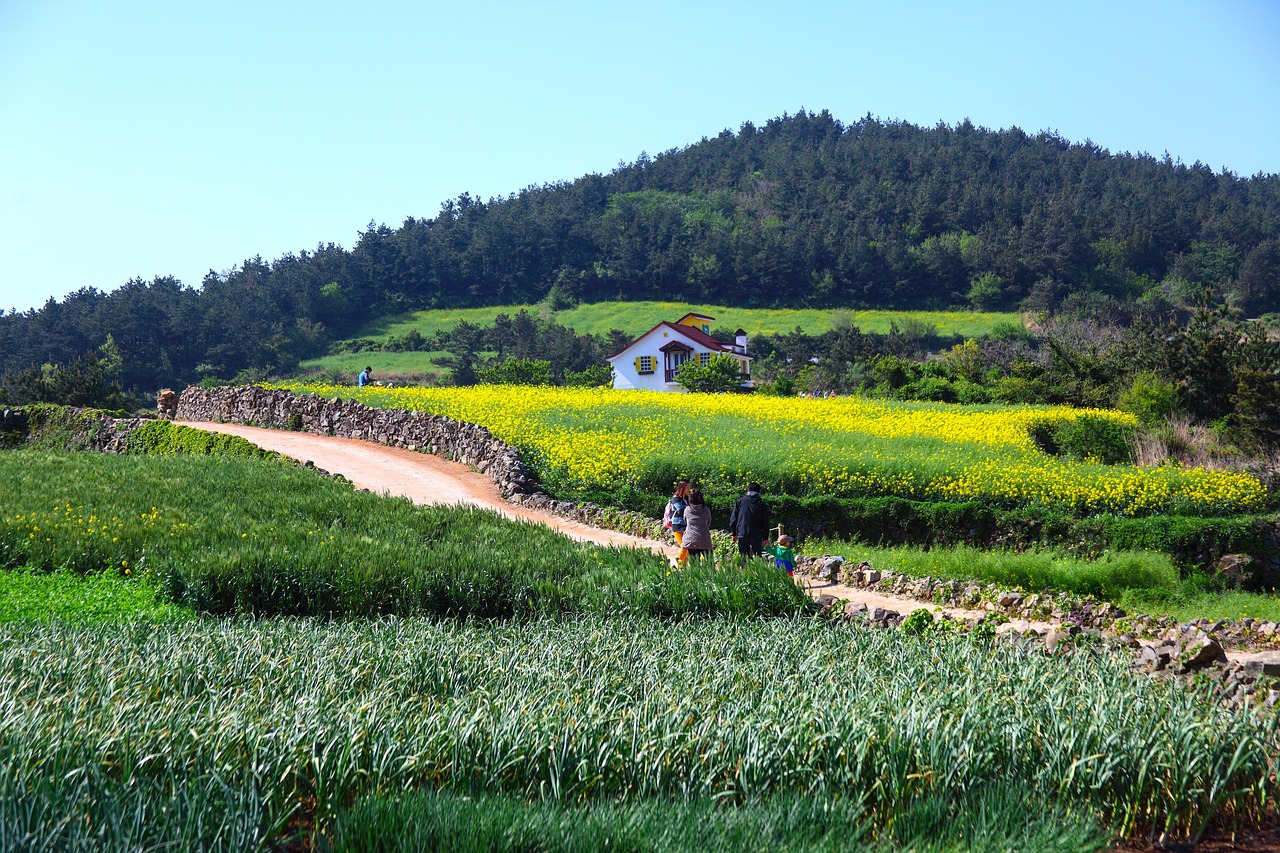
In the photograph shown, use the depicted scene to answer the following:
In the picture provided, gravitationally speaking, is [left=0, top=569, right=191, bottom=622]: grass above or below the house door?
below

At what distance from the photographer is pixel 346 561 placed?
1198 centimetres

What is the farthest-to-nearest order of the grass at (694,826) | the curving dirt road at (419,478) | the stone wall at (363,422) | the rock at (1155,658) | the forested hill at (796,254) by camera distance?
the forested hill at (796,254), the stone wall at (363,422), the curving dirt road at (419,478), the rock at (1155,658), the grass at (694,826)

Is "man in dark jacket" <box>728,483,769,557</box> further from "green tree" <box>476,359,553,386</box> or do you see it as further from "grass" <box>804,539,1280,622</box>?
"green tree" <box>476,359,553,386</box>

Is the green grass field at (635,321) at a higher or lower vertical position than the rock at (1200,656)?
higher

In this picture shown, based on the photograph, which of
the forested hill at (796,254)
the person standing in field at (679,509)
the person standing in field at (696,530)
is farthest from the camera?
the forested hill at (796,254)

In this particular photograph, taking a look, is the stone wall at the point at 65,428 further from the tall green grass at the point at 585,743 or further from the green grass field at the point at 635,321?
the green grass field at the point at 635,321

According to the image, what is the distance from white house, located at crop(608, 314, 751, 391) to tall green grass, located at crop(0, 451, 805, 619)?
152 feet

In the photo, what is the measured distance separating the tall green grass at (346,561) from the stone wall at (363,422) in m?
6.44

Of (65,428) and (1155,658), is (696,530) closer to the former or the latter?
(1155,658)

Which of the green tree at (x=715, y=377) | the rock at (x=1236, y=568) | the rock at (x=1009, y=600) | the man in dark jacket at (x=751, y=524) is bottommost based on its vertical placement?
the rock at (x=1236, y=568)

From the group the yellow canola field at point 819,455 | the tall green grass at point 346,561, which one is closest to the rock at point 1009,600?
the tall green grass at point 346,561

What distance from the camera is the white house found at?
62438 millimetres

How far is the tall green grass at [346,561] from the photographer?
1123 cm

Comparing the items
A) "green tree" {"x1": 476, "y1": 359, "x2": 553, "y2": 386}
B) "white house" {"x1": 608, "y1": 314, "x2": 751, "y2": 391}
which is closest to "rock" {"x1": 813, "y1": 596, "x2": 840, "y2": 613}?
"green tree" {"x1": 476, "y1": 359, "x2": 553, "y2": 386}
